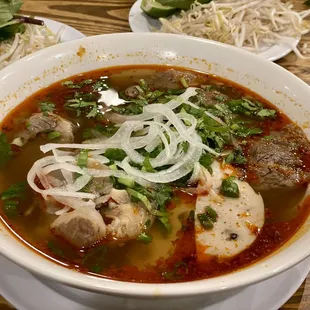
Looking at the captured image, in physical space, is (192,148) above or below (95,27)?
above

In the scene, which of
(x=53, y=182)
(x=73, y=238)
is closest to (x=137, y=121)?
(x=53, y=182)

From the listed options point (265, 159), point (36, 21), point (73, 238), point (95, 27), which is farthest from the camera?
point (95, 27)

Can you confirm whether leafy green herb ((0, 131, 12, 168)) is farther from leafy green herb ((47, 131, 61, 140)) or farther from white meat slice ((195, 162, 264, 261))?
white meat slice ((195, 162, 264, 261))

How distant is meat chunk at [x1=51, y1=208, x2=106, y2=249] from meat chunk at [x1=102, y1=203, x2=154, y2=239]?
0.04m

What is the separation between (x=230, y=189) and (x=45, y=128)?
80 centimetres

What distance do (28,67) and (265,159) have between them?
1.07 m

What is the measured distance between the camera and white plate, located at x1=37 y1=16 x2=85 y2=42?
3.02m

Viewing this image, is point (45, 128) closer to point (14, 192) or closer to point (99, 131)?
point (99, 131)

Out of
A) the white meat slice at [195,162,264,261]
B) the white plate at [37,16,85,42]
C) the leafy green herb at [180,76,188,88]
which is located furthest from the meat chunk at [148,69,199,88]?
the white plate at [37,16,85,42]

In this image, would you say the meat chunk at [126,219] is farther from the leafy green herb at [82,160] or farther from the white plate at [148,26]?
the white plate at [148,26]

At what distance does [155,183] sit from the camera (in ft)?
5.39

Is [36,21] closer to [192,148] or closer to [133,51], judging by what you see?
[133,51]

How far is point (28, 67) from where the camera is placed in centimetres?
203

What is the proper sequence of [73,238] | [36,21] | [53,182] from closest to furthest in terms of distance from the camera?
[73,238]
[53,182]
[36,21]
